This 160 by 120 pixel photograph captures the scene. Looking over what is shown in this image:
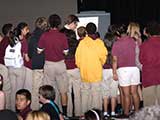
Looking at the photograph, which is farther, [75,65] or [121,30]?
[75,65]

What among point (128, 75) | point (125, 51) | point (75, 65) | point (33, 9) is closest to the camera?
point (125, 51)

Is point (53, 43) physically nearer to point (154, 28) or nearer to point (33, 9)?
point (154, 28)

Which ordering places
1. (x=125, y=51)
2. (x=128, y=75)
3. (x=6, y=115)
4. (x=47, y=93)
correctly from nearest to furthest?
(x=6, y=115) → (x=47, y=93) → (x=125, y=51) → (x=128, y=75)

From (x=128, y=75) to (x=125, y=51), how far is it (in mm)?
348

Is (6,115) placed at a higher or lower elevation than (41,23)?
lower

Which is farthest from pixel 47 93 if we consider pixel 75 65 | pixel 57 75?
pixel 75 65

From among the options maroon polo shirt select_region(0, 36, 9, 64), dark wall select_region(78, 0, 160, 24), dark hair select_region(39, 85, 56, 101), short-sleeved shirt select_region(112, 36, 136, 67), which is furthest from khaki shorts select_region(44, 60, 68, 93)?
dark wall select_region(78, 0, 160, 24)

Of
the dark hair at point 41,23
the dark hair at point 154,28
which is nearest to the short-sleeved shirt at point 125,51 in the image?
the dark hair at point 154,28

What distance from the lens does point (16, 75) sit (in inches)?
300

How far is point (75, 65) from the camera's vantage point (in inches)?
303

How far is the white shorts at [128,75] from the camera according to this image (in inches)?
289

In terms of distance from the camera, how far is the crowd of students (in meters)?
7.31

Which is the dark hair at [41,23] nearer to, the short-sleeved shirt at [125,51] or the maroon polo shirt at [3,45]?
the maroon polo shirt at [3,45]

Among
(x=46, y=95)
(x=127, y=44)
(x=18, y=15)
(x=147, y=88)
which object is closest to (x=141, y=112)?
(x=46, y=95)
